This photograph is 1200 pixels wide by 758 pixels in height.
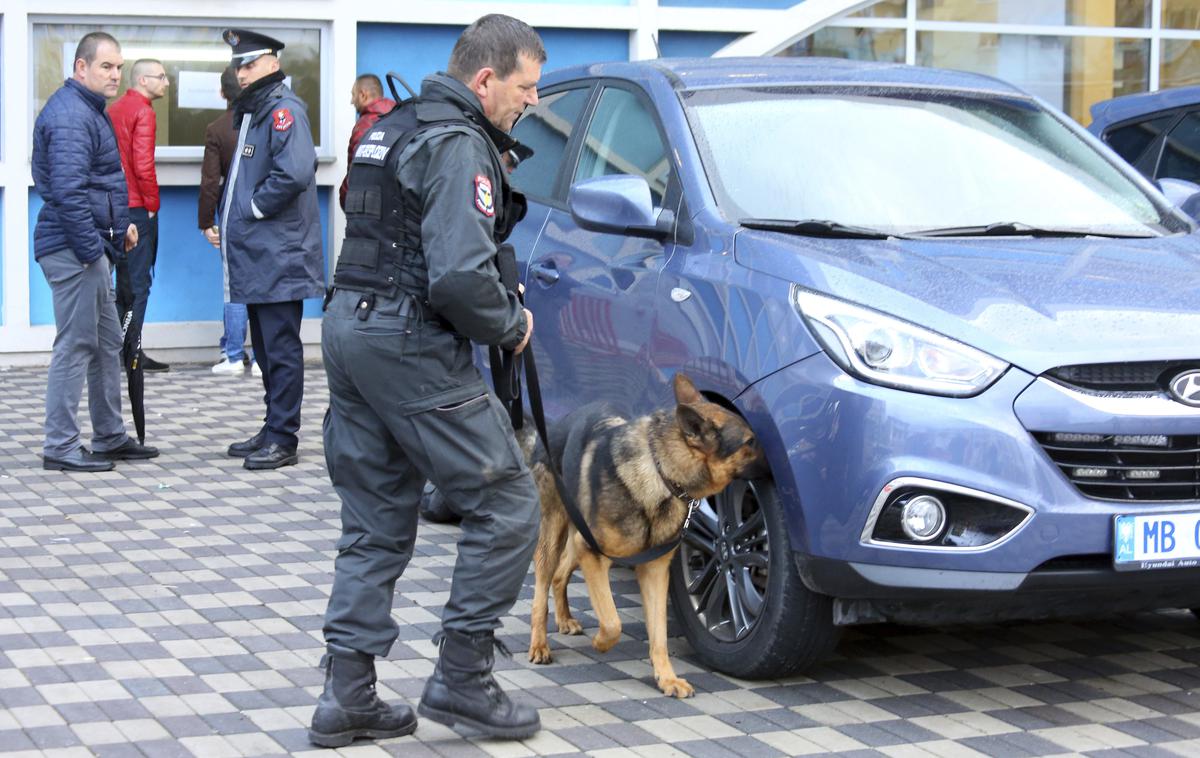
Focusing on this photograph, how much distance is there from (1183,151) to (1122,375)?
17.2 feet

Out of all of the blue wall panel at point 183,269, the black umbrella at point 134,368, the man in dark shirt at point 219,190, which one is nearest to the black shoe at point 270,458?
the black umbrella at point 134,368

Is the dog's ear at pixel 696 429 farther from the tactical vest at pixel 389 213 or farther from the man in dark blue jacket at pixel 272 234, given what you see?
the man in dark blue jacket at pixel 272 234

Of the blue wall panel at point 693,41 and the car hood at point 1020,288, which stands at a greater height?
the blue wall panel at point 693,41

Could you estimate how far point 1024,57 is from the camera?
1577cm

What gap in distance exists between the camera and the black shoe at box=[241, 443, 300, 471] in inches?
345

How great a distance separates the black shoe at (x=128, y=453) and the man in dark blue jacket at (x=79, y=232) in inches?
3.3

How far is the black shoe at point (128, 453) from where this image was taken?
8930mm

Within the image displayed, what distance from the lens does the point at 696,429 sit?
4977 millimetres

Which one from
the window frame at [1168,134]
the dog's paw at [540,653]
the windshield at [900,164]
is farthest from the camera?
the window frame at [1168,134]

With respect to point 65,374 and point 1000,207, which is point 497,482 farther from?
point 65,374

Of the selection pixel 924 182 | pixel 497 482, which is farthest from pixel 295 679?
pixel 924 182

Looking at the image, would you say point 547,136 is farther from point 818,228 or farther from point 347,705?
point 347,705

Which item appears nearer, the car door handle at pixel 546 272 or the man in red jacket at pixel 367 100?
the car door handle at pixel 546 272

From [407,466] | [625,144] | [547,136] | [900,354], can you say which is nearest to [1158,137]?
[547,136]
